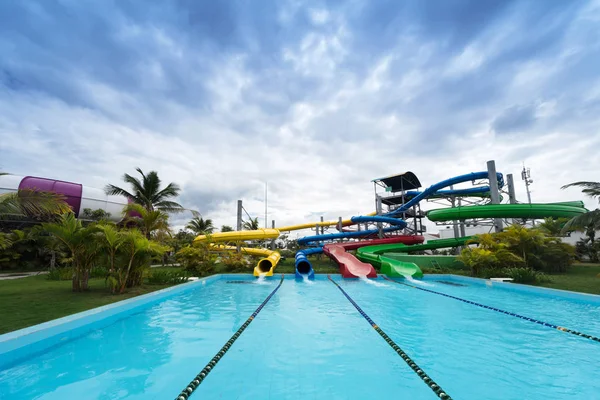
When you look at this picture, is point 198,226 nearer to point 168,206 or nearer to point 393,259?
point 168,206

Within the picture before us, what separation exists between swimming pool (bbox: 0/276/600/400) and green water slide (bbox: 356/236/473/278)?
5.41m

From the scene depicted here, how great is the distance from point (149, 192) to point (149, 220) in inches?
371

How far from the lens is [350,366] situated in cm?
313

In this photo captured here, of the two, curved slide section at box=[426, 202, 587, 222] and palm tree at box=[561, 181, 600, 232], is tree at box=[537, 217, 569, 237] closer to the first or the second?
curved slide section at box=[426, 202, 587, 222]

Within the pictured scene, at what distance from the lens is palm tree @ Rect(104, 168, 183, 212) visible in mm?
15867

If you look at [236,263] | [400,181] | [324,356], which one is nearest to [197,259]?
[236,263]

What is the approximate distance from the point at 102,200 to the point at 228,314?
2073 centimetres

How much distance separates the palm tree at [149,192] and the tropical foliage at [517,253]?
15.2m

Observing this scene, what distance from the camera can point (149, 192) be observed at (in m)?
16.2

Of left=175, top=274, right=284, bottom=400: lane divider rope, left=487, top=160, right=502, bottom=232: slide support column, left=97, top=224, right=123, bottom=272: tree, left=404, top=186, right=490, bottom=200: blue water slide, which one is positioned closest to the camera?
left=175, top=274, right=284, bottom=400: lane divider rope

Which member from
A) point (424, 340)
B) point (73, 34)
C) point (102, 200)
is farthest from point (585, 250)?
point (102, 200)

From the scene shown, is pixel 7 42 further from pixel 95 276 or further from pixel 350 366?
pixel 350 366

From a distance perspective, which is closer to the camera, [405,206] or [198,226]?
[405,206]

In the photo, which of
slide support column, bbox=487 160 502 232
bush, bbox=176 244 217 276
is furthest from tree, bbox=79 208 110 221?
slide support column, bbox=487 160 502 232
